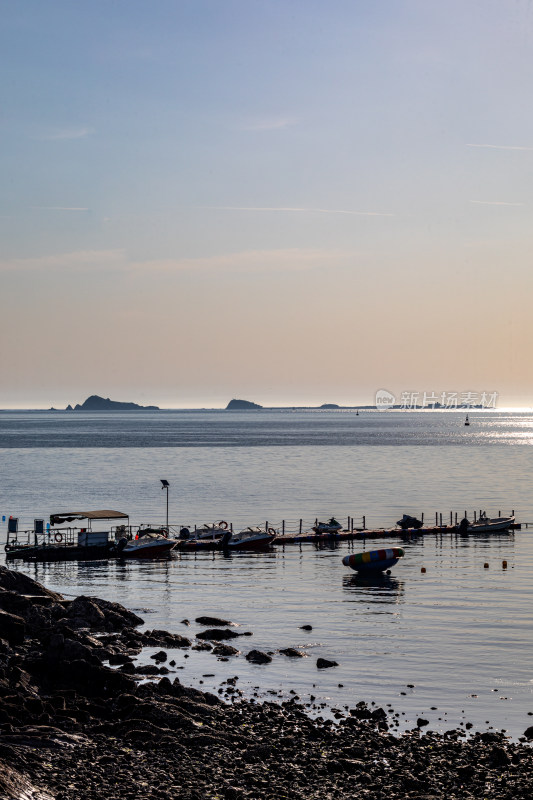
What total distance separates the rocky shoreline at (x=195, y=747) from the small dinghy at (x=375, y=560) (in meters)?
33.1

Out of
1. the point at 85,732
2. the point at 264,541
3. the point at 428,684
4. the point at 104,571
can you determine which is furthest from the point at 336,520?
the point at 85,732

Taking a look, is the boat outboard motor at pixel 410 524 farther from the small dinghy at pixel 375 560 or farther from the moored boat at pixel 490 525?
the small dinghy at pixel 375 560

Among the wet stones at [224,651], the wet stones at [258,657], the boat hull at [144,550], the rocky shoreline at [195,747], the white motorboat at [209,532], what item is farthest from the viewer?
the white motorboat at [209,532]

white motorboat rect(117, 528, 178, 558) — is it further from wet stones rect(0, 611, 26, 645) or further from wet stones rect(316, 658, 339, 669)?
wet stones rect(316, 658, 339, 669)

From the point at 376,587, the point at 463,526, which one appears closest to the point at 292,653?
the point at 376,587

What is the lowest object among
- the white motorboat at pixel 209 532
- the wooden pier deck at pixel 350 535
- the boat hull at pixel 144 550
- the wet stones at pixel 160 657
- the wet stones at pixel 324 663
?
the wet stones at pixel 324 663

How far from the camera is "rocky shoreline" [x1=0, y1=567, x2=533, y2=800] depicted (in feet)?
79.8

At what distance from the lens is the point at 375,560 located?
6788cm

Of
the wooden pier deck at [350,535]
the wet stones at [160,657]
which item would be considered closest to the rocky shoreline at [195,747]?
the wet stones at [160,657]

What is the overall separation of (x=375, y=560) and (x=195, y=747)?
→ 41.5 m

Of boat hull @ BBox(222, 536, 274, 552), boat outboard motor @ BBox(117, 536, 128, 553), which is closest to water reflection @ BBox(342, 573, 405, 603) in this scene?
boat hull @ BBox(222, 536, 274, 552)

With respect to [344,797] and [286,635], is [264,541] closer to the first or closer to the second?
[286,635]

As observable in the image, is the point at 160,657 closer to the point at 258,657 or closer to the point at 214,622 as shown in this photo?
the point at 258,657

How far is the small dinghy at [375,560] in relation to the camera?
223ft
